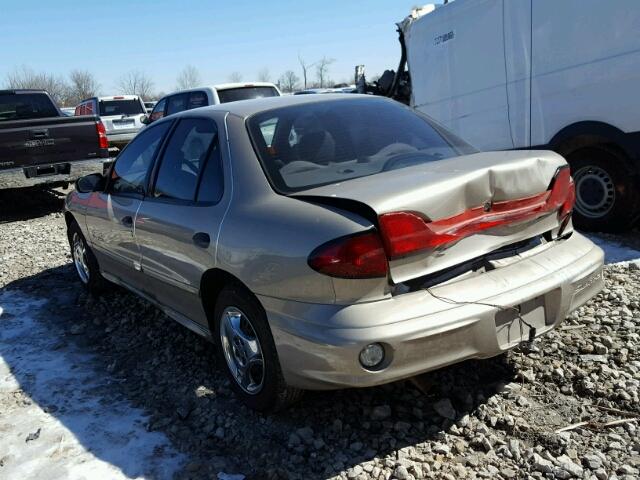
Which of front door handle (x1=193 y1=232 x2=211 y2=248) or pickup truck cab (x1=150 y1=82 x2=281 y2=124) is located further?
pickup truck cab (x1=150 y1=82 x2=281 y2=124)

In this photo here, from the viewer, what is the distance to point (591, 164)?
223 inches

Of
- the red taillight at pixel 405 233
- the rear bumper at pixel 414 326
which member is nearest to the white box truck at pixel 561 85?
the rear bumper at pixel 414 326

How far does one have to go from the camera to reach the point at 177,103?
1141 cm

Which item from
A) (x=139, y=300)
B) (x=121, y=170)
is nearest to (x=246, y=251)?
(x=121, y=170)

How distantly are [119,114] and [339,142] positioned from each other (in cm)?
1500

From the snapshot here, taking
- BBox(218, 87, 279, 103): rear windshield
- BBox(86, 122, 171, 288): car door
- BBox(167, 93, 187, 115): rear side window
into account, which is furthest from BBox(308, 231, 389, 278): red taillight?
BBox(167, 93, 187, 115): rear side window

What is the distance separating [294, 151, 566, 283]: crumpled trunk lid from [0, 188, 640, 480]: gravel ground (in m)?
0.84

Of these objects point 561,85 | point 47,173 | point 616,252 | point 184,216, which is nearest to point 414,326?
point 184,216

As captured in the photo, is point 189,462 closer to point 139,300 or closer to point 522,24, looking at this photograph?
point 139,300

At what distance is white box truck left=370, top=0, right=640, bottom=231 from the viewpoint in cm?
519

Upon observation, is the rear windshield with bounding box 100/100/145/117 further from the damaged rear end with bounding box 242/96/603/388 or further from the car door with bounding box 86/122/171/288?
the damaged rear end with bounding box 242/96/603/388

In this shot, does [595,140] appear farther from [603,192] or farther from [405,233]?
[405,233]

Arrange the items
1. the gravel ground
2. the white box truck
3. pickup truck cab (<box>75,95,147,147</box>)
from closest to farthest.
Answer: the gravel ground → the white box truck → pickup truck cab (<box>75,95,147,147</box>)

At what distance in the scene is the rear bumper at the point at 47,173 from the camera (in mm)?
8633
